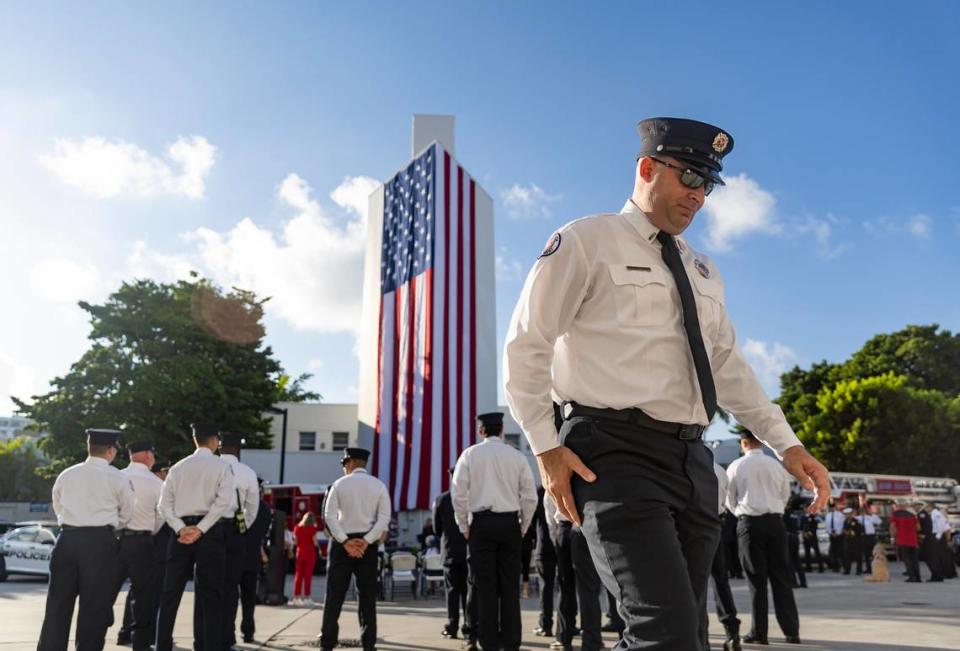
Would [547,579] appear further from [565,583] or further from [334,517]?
[334,517]

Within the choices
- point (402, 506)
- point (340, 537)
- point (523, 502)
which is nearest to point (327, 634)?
point (340, 537)

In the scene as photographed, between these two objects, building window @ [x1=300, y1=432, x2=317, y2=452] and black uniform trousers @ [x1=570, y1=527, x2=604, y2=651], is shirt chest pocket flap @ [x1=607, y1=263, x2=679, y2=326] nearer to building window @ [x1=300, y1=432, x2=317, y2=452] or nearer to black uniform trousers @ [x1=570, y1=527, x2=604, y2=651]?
black uniform trousers @ [x1=570, y1=527, x2=604, y2=651]

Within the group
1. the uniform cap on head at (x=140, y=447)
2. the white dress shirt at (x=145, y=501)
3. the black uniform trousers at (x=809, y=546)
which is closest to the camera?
the white dress shirt at (x=145, y=501)

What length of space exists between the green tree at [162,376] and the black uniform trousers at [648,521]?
2893 centimetres

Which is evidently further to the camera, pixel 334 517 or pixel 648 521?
pixel 334 517

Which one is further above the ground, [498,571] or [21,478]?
[21,478]

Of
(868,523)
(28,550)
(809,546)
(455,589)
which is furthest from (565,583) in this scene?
(28,550)

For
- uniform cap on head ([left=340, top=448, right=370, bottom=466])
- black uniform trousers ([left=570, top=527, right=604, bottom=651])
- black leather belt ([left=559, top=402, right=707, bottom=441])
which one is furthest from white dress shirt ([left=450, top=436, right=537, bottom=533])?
black leather belt ([left=559, top=402, right=707, bottom=441])

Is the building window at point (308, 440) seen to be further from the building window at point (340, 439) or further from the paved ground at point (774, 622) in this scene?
the paved ground at point (774, 622)

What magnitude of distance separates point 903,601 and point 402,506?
1549 cm

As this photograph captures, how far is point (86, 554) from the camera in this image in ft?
20.6

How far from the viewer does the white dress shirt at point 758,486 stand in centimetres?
809

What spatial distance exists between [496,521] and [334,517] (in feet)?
5.39

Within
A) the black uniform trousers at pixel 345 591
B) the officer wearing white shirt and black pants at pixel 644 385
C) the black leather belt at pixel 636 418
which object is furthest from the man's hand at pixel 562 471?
the black uniform trousers at pixel 345 591
